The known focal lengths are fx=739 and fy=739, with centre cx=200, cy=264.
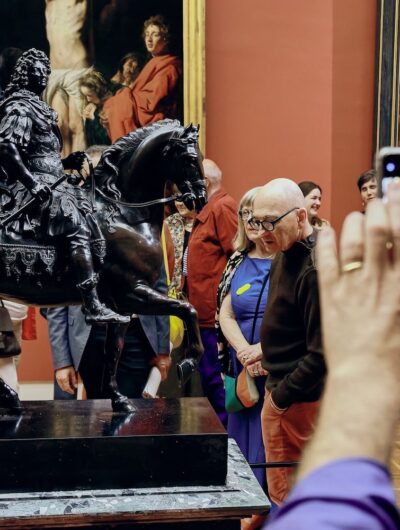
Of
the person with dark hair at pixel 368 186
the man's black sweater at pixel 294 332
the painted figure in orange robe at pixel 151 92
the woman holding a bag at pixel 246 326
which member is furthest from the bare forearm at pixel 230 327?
the painted figure in orange robe at pixel 151 92

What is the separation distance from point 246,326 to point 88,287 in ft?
4.43

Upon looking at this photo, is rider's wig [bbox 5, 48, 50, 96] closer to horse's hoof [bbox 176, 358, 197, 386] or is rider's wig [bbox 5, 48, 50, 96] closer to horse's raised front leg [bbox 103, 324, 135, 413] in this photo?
horse's raised front leg [bbox 103, 324, 135, 413]

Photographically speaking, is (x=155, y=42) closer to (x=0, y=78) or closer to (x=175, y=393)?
(x=0, y=78)

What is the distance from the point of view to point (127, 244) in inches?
122

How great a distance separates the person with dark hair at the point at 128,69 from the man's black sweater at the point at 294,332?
147 inches

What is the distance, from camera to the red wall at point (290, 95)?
6.45 m

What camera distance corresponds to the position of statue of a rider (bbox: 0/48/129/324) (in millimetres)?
2914

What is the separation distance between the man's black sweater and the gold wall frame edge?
339 cm

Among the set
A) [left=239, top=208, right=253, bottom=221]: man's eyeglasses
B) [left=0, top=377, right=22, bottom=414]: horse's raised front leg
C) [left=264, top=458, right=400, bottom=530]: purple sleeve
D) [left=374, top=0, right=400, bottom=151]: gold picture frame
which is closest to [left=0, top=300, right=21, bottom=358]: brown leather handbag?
[left=0, top=377, right=22, bottom=414]: horse's raised front leg

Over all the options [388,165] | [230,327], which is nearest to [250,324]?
[230,327]

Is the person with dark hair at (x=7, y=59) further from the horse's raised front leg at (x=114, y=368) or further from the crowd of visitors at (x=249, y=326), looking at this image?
the horse's raised front leg at (x=114, y=368)

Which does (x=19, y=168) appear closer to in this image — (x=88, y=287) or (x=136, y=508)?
(x=88, y=287)

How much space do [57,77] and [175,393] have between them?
3.10 meters

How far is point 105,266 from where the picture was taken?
3082 mm
